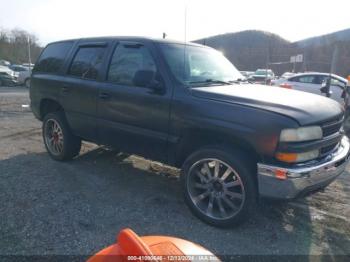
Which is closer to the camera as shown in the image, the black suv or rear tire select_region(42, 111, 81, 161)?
the black suv

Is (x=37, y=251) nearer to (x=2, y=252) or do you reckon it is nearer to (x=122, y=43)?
(x=2, y=252)

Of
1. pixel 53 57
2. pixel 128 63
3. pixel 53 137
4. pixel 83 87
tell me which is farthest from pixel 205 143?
pixel 53 57

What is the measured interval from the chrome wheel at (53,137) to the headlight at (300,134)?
3575mm

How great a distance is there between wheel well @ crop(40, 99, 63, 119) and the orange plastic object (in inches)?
167

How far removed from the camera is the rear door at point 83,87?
14.6ft

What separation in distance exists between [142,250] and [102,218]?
2342 mm

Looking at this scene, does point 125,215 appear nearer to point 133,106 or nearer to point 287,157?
point 133,106

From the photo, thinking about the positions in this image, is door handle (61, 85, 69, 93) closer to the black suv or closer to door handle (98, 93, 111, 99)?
the black suv

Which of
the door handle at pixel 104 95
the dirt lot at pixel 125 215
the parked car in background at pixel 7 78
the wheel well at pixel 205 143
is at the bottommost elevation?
the dirt lot at pixel 125 215

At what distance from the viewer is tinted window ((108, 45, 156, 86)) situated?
3902 mm

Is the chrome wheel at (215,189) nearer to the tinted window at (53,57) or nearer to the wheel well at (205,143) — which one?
the wheel well at (205,143)

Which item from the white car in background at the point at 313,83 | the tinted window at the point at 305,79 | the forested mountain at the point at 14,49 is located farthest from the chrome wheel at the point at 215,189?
the forested mountain at the point at 14,49

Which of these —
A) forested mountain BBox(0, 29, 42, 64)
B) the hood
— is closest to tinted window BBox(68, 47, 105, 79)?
the hood

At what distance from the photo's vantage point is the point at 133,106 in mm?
3902
